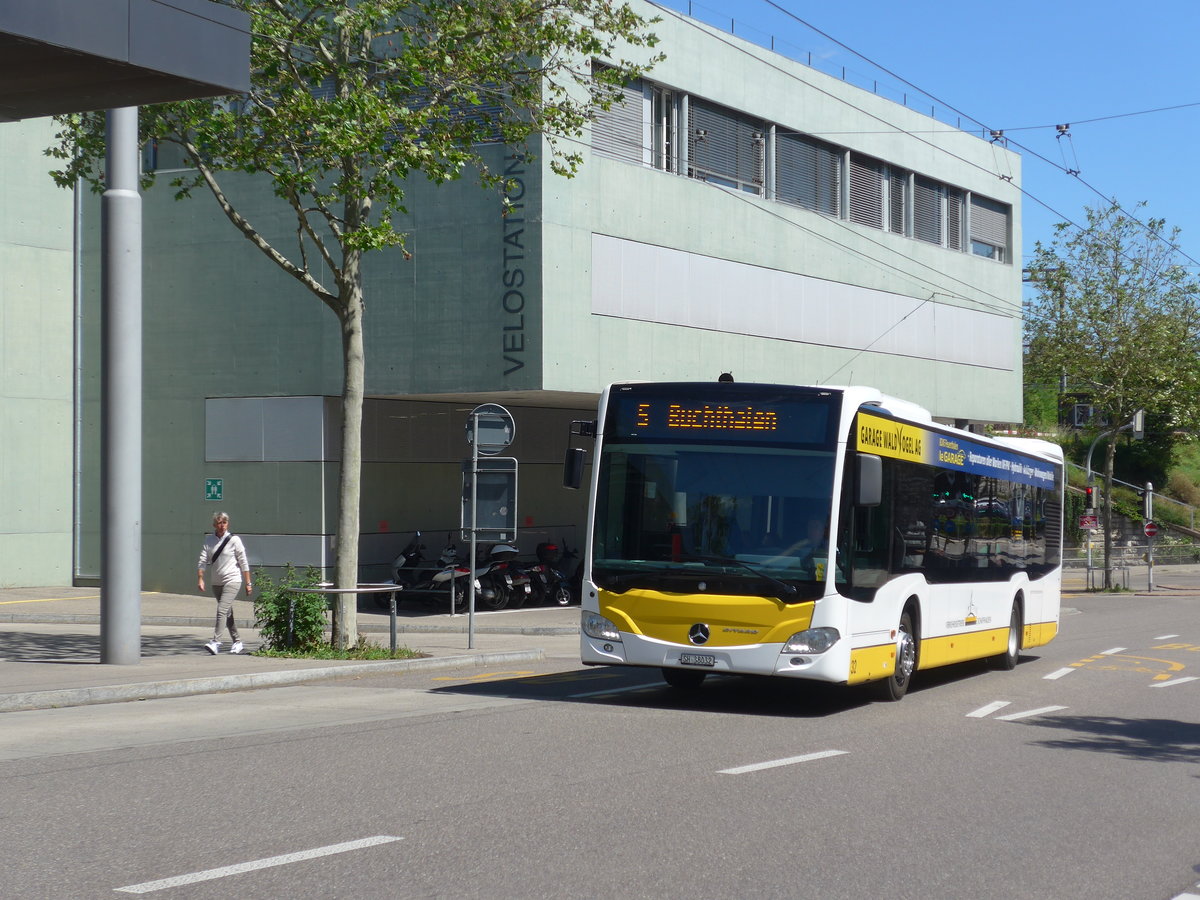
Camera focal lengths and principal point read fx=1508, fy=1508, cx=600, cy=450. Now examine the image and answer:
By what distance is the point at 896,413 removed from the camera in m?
14.1

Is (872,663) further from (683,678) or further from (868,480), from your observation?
(683,678)

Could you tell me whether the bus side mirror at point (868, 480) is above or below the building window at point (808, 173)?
below

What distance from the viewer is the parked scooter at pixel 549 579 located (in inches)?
1164

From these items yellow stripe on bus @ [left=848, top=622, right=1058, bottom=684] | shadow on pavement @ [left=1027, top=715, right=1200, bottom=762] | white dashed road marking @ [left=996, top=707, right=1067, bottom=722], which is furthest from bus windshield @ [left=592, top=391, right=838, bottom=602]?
shadow on pavement @ [left=1027, top=715, right=1200, bottom=762]

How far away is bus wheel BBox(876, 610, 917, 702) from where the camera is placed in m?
13.9

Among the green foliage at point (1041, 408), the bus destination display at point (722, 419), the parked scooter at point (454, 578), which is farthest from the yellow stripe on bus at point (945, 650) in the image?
the green foliage at point (1041, 408)

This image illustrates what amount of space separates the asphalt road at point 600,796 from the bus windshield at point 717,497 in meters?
1.20

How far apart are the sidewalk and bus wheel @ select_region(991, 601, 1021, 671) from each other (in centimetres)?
564

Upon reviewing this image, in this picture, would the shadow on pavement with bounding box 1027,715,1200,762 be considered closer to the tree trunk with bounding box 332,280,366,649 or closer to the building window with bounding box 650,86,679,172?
the tree trunk with bounding box 332,280,366,649

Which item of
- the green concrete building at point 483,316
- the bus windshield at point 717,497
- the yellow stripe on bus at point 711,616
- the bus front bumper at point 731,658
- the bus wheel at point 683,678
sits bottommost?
the bus wheel at point 683,678

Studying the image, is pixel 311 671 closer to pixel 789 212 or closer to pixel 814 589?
pixel 814 589

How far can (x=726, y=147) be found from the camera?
3209cm

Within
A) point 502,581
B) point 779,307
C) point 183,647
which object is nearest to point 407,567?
point 502,581

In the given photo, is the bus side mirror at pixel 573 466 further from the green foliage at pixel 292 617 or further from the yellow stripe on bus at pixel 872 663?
the green foliage at pixel 292 617
